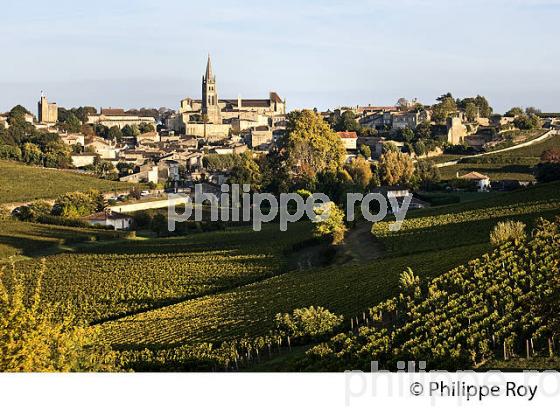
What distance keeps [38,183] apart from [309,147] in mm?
17118

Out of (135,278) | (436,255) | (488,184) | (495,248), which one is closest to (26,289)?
(135,278)

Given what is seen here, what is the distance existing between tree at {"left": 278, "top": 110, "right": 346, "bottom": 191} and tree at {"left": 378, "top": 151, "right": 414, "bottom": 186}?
16.3 feet

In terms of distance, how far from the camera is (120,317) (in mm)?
25984

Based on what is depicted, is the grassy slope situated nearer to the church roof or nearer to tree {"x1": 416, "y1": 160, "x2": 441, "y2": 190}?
tree {"x1": 416, "y1": 160, "x2": 441, "y2": 190}

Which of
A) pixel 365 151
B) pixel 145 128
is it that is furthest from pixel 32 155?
pixel 145 128

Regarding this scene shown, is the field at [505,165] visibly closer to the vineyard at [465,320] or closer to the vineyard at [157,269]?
the vineyard at [157,269]

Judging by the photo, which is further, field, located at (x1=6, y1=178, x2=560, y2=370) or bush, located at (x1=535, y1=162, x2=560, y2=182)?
bush, located at (x1=535, y1=162, x2=560, y2=182)

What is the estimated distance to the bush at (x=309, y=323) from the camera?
62.7 ft

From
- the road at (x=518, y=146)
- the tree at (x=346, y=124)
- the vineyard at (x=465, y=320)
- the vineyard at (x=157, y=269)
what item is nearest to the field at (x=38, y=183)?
the vineyard at (x=157, y=269)

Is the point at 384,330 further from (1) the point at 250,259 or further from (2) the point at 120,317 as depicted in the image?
(1) the point at 250,259

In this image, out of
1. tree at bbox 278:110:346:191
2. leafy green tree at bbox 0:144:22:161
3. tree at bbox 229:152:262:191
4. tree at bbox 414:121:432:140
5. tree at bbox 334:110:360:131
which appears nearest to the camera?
tree at bbox 229:152:262:191

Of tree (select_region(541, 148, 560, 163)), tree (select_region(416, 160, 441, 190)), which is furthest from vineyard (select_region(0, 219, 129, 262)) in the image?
tree (select_region(541, 148, 560, 163))

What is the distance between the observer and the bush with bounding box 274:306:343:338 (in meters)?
19.1
